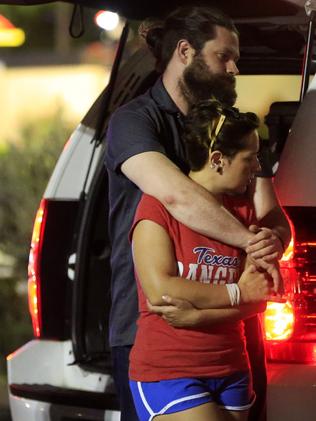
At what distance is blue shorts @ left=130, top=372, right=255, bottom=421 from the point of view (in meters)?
3.39

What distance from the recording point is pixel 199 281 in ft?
11.3

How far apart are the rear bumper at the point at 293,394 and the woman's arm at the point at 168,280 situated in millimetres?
231

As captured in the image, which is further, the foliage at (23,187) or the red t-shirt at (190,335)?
the foliage at (23,187)

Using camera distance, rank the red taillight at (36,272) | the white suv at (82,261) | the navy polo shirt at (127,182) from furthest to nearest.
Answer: the red taillight at (36,272), the white suv at (82,261), the navy polo shirt at (127,182)

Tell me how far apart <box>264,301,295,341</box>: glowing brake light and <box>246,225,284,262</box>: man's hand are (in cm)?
15

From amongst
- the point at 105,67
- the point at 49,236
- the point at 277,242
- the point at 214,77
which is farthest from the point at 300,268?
the point at 105,67

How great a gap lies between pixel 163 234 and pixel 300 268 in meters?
0.41

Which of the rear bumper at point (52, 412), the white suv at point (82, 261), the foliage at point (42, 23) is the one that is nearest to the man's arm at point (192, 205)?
the white suv at point (82, 261)

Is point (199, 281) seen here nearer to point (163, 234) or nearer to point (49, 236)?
point (163, 234)

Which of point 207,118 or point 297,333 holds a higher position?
point 207,118

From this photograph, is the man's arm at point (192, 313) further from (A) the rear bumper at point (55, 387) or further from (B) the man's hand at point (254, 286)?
(A) the rear bumper at point (55, 387)

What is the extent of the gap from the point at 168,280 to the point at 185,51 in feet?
2.80

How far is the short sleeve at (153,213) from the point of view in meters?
3.46

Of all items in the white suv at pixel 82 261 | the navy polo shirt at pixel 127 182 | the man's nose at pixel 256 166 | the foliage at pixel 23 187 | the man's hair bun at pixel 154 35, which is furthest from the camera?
the foliage at pixel 23 187
